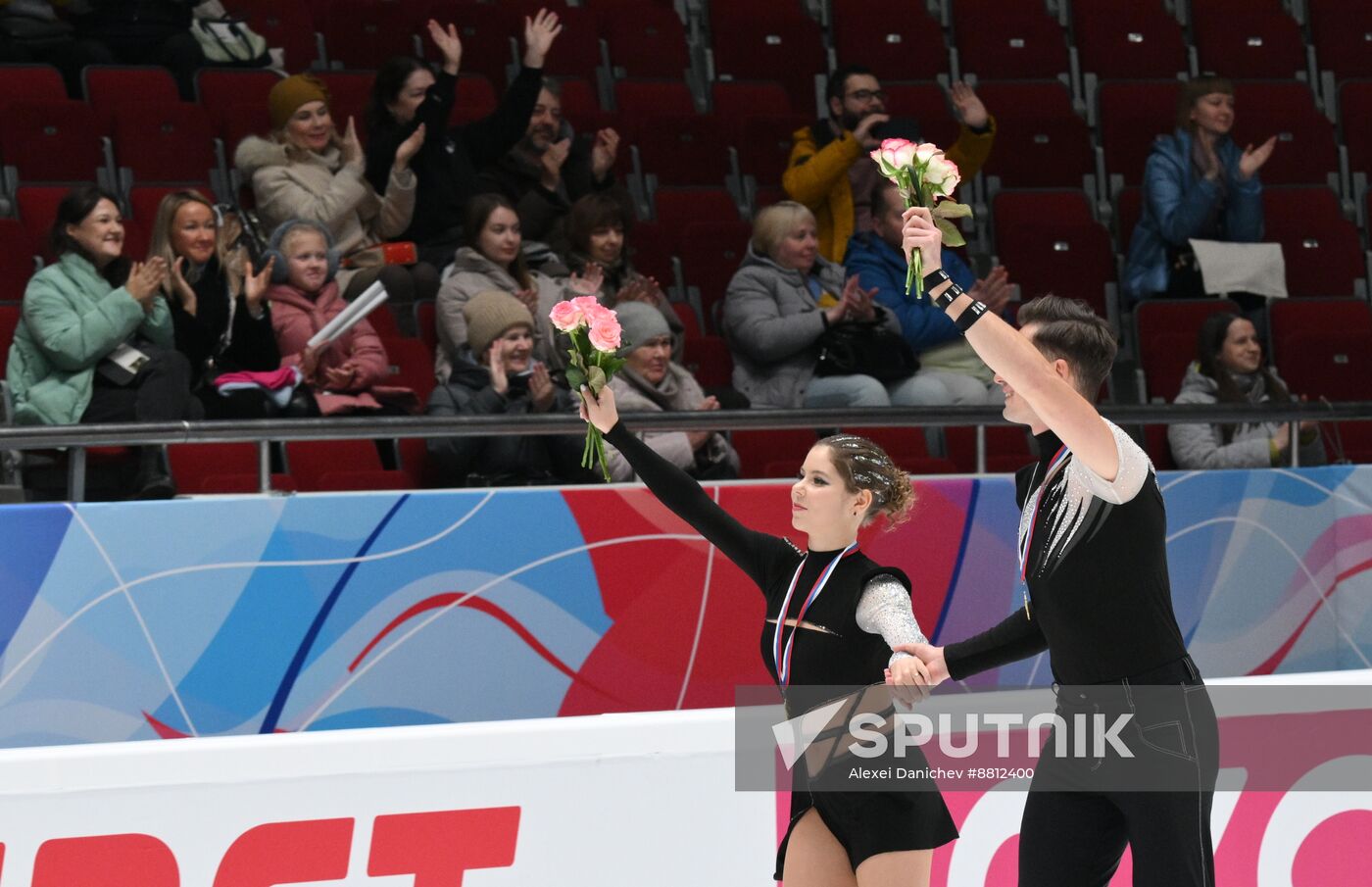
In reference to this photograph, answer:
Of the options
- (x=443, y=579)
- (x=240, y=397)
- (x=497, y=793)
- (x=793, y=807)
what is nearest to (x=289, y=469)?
(x=240, y=397)

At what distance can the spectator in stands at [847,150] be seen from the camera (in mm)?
7215

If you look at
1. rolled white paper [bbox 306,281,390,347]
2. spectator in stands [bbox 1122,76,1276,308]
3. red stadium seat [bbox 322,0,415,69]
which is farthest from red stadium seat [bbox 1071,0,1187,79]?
rolled white paper [bbox 306,281,390,347]

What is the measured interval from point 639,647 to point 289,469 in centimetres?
136

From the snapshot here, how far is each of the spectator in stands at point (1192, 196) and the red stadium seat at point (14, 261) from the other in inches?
189

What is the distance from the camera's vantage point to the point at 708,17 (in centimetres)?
902

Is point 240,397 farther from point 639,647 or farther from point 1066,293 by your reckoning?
point 1066,293

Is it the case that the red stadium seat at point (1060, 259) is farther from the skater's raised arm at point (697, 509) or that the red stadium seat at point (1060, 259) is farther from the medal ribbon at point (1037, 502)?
the medal ribbon at point (1037, 502)

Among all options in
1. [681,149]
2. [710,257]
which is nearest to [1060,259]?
[710,257]

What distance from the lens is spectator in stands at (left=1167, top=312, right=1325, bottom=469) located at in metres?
6.35

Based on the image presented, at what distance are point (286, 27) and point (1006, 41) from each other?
3907 mm

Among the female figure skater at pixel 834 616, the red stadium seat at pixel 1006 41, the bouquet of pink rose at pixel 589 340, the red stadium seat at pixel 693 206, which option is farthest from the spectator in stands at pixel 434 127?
the female figure skater at pixel 834 616

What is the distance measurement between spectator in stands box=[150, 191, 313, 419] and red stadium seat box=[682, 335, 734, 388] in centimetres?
174

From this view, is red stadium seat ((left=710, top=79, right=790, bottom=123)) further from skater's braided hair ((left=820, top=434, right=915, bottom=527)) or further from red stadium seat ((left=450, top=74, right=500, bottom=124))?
skater's braided hair ((left=820, top=434, right=915, bottom=527))

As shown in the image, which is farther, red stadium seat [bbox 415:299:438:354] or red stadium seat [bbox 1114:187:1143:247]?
red stadium seat [bbox 1114:187:1143:247]
